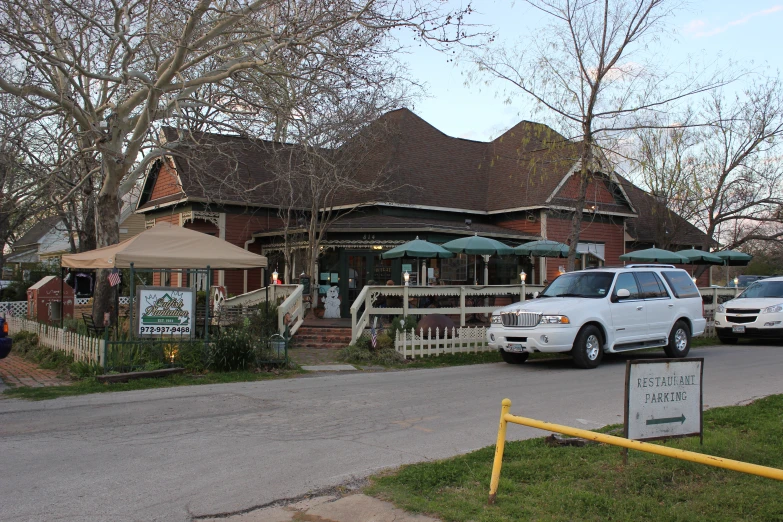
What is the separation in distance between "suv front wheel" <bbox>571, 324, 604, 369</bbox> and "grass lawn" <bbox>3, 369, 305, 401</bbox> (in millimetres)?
5591

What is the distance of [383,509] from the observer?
16.9ft

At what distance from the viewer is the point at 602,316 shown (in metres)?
13.5

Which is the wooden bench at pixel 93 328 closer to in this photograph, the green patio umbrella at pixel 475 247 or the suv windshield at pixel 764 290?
the green patio umbrella at pixel 475 247

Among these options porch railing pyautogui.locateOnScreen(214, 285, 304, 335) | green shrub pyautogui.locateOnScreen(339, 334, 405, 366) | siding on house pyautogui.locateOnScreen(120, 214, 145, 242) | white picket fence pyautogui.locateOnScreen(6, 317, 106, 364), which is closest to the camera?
white picket fence pyautogui.locateOnScreen(6, 317, 106, 364)

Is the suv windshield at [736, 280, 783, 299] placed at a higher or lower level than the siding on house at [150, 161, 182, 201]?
lower

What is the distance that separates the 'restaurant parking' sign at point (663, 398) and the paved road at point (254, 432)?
1956 mm

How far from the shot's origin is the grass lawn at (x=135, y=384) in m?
10.5

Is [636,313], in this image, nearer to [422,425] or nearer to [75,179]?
[422,425]

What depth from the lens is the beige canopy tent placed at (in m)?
12.6

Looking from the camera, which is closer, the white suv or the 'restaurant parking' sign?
the 'restaurant parking' sign

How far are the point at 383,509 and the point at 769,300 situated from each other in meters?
17.3

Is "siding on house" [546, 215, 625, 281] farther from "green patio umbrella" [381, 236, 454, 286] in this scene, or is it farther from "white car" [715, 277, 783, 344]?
"green patio umbrella" [381, 236, 454, 286]

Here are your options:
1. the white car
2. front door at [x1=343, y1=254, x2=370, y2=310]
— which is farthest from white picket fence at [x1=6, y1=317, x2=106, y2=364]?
the white car

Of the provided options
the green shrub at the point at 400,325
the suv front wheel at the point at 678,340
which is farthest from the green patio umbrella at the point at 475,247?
the suv front wheel at the point at 678,340
